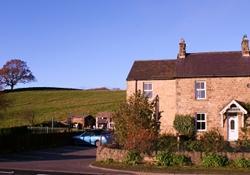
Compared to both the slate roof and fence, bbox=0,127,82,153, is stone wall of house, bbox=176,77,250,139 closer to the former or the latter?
the slate roof

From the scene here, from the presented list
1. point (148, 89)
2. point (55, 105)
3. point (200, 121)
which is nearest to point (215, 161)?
point (200, 121)

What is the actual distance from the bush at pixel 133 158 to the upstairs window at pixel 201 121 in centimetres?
1756

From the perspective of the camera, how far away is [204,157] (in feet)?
77.5

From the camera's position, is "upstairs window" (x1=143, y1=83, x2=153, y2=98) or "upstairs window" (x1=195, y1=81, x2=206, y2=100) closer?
"upstairs window" (x1=195, y1=81, x2=206, y2=100)

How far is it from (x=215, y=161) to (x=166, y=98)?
69.7 ft

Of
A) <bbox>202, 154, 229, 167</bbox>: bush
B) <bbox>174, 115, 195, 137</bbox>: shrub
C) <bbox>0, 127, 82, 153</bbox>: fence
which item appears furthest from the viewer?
<bbox>174, 115, 195, 137</bbox>: shrub

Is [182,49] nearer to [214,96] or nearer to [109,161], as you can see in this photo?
[214,96]

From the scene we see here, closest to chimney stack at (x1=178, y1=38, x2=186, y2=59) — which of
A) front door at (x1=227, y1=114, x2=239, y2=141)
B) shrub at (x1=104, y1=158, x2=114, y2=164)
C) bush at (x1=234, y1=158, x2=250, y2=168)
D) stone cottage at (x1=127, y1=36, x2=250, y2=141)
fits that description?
stone cottage at (x1=127, y1=36, x2=250, y2=141)

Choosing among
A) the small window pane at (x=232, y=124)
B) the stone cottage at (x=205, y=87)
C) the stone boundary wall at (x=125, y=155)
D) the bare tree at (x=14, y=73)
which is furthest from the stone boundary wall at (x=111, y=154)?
the bare tree at (x=14, y=73)

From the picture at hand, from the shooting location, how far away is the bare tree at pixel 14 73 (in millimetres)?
121463

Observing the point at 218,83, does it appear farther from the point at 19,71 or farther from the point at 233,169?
the point at 19,71

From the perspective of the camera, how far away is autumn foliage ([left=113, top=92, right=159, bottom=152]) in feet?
80.7

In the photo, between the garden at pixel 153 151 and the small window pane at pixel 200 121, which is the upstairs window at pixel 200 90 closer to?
the small window pane at pixel 200 121

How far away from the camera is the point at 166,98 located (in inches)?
1743
